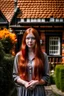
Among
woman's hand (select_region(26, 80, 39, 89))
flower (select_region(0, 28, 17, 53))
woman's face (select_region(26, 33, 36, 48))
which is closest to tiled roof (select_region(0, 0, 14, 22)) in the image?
flower (select_region(0, 28, 17, 53))

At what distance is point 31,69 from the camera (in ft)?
15.8

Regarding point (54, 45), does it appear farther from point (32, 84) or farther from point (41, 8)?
point (32, 84)

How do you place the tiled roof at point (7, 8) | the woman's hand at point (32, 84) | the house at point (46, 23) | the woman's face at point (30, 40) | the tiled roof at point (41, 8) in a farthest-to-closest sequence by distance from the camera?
the tiled roof at point (7, 8) → the tiled roof at point (41, 8) → the house at point (46, 23) → the woman's face at point (30, 40) → the woman's hand at point (32, 84)

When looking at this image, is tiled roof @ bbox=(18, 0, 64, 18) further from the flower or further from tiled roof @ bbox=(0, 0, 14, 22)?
the flower

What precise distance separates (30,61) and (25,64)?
9 centimetres

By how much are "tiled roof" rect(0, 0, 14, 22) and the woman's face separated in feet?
50.5

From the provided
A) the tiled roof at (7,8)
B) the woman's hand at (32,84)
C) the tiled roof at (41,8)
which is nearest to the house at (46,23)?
the tiled roof at (41,8)

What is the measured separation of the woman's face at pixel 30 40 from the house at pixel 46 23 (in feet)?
46.0

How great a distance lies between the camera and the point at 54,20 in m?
19.1

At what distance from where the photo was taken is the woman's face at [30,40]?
487cm

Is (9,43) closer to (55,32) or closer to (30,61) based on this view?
(55,32)

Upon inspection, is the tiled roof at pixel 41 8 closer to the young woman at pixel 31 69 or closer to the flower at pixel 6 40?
the flower at pixel 6 40

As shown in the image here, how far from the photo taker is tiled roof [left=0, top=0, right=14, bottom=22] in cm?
2075

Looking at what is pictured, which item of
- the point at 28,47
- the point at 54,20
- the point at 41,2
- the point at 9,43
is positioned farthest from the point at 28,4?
the point at 28,47
